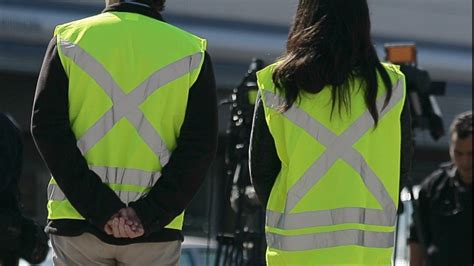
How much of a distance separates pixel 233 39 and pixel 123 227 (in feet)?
36.9

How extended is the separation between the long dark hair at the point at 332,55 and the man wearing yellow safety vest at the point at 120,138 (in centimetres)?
29

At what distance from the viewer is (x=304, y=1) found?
4090 millimetres

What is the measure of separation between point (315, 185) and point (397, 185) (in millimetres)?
293

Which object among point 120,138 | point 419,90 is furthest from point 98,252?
point 419,90

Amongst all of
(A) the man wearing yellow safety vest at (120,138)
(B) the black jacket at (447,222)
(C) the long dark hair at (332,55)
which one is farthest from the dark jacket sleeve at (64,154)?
(B) the black jacket at (447,222)

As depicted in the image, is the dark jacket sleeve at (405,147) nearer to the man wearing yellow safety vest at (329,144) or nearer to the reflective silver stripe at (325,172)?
the man wearing yellow safety vest at (329,144)

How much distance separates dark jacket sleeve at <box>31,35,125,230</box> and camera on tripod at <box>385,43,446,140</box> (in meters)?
2.81

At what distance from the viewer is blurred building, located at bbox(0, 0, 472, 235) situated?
1395cm

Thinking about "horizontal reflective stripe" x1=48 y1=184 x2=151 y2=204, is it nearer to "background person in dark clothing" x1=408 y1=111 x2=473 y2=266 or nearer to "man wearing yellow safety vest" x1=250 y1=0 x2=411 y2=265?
"man wearing yellow safety vest" x1=250 y1=0 x2=411 y2=265

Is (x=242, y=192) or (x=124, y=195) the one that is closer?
(x=124, y=195)

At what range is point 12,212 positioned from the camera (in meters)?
5.25

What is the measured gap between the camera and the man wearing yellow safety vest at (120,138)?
3928mm

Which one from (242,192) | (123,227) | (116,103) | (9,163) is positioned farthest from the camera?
(242,192)

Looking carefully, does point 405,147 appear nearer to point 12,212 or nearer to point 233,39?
point 12,212
